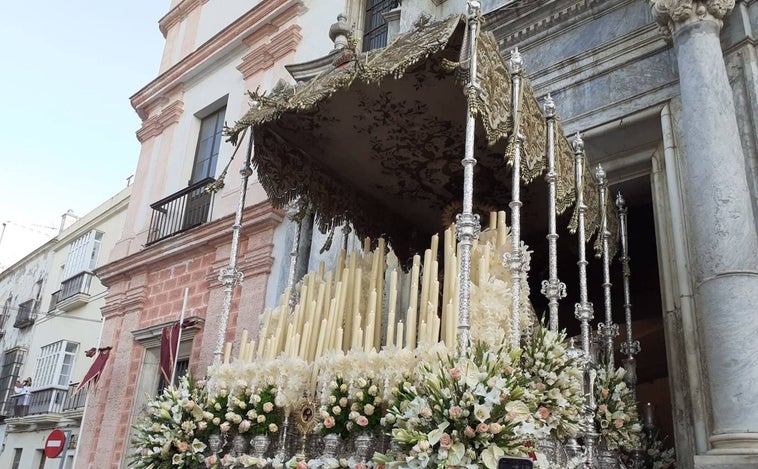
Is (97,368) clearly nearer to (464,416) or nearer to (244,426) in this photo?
(244,426)

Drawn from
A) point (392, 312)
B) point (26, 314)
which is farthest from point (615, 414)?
point (26, 314)

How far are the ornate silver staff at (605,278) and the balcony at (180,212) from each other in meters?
6.08

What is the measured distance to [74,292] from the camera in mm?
16062

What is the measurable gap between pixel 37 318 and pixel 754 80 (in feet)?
60.4

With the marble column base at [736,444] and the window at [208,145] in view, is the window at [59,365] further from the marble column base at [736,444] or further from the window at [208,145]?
the marble column base at [736,444]

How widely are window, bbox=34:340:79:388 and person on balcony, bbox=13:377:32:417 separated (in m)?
0.24

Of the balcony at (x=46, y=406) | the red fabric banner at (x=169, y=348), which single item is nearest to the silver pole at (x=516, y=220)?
the red fabric banner at (x=169, y=348)

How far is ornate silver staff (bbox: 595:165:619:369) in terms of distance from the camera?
495 cm

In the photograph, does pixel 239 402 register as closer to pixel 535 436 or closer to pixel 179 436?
pixel 179 436

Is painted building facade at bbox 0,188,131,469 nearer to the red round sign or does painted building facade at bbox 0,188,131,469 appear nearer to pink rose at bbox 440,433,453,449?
the red round sign

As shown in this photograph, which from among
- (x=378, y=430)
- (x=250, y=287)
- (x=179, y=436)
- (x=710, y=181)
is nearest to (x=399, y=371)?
(x=378, y=430)

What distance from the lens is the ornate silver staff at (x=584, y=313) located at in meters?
3.96

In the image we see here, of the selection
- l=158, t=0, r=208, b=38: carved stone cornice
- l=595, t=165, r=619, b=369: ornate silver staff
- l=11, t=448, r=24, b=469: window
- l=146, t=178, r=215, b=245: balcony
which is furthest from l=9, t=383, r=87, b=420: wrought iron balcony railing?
l=595, t=165, r=619, b=369: ornate silver staff

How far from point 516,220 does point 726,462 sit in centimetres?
175
